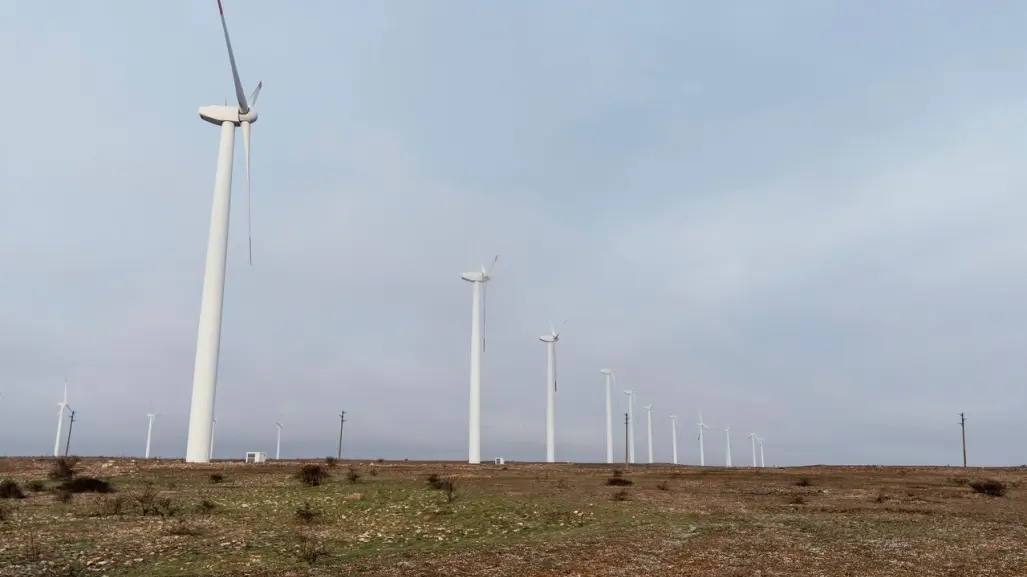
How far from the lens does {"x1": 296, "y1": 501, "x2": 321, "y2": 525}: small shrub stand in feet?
102

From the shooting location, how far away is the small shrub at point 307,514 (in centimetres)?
3105

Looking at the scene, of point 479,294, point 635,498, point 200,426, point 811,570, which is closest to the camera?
point 811,570

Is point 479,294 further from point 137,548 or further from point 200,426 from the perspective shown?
point 137,548

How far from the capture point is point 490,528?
98.3 ft

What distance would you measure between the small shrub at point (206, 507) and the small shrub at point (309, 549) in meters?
8.77

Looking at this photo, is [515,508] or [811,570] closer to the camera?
[811,570]

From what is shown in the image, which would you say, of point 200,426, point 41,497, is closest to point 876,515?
point 41,497

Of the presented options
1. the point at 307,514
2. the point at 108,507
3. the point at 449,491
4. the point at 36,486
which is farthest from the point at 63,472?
the point at 449,491

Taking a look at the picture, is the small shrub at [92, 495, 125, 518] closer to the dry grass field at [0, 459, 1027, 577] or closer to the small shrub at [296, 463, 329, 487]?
the dry grass field at [0, 459, 1027, 577]

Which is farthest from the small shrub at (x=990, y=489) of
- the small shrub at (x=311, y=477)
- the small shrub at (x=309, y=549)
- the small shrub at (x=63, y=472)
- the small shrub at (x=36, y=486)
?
the small shrub at (x=63, y=472)

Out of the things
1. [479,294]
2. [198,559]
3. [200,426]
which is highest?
[479,294]

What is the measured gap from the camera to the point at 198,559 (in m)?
21.9

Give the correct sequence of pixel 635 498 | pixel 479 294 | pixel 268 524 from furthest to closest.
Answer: pixel 479 294
pixel 635 498
pixel 268 524

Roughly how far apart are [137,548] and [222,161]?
49142mm
